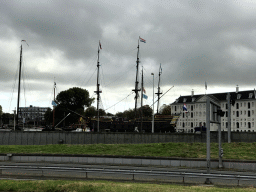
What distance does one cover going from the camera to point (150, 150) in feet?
99.6

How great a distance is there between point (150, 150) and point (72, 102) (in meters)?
77.8

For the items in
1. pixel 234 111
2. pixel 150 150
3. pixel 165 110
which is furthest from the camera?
pixel 165 110

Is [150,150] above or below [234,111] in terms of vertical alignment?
below

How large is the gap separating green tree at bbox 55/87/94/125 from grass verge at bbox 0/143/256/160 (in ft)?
223

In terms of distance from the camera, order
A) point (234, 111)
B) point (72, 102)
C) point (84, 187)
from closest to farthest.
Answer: point (84, 187) → point (72, 102) → point (234, 111)

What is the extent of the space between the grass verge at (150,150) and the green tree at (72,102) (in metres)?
67.9

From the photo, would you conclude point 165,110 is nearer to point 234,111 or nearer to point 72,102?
point 234,111

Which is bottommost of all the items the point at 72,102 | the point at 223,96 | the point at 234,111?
the point at 234,111

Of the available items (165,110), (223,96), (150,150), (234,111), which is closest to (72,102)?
(223,96)

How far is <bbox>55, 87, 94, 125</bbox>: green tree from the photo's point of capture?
100812mm

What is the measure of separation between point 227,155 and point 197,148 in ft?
11.6

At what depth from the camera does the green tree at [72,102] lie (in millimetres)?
100812

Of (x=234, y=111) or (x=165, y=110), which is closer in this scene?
(x=234, y=111)

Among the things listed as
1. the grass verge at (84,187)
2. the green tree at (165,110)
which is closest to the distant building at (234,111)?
the green tree at (165,110)
